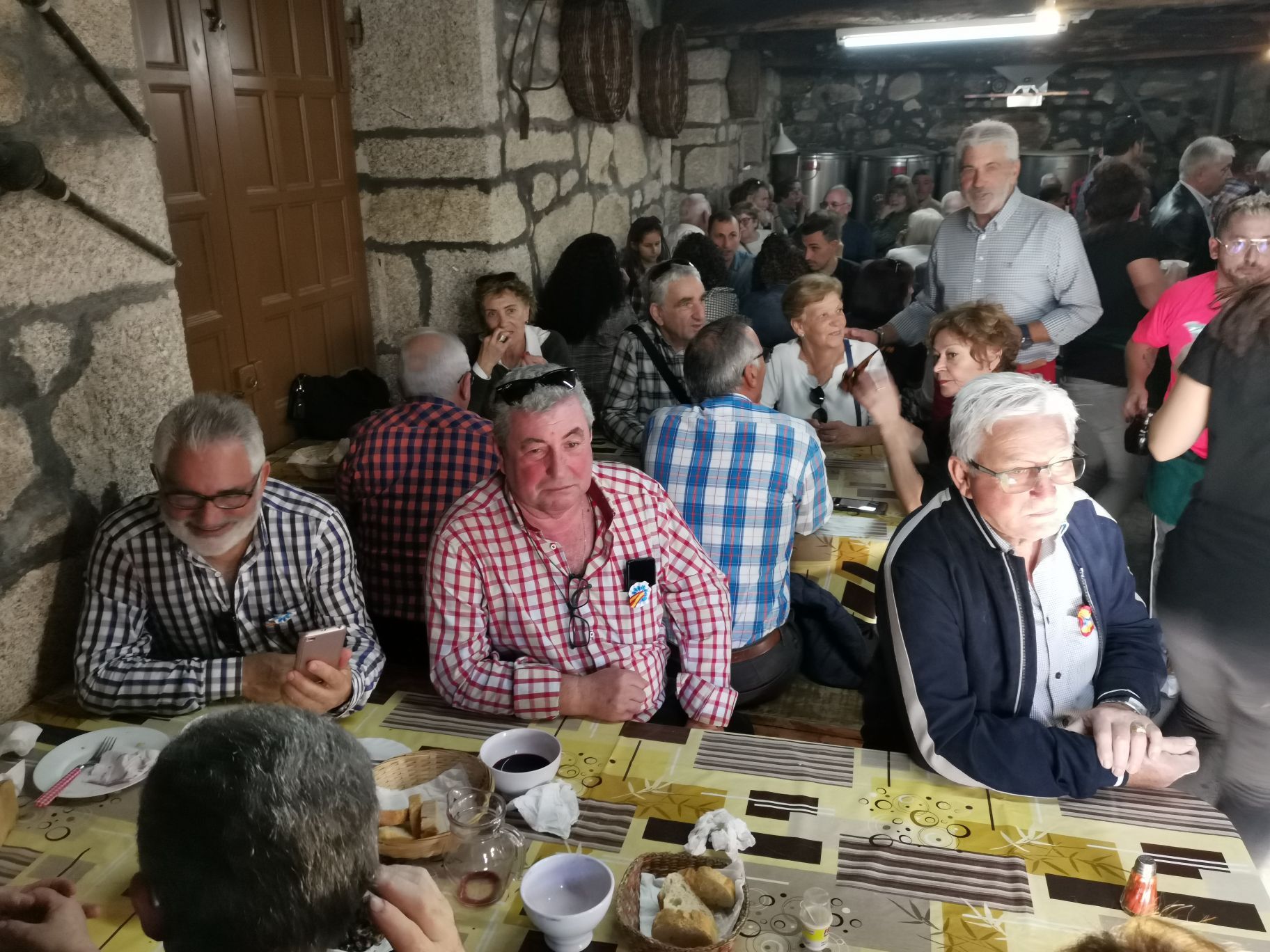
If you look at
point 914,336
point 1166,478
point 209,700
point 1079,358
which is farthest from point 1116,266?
point 209,700

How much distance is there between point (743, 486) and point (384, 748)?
1220 millimetres

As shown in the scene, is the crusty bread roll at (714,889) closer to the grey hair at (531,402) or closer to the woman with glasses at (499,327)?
the grey hair at (531,402)

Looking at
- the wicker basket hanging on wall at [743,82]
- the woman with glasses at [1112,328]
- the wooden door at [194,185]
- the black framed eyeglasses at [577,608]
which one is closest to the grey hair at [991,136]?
the woman with glasses at [1112,328]

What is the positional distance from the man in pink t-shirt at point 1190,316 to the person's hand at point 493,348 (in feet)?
8.12

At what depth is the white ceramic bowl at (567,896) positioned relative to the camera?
1.26 meters

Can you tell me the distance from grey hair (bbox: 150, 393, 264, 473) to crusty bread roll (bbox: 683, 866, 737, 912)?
4.19 ft

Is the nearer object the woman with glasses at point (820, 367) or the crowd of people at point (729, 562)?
the crowd of people at point (729, 562)

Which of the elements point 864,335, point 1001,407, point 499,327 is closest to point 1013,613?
point 1001,407

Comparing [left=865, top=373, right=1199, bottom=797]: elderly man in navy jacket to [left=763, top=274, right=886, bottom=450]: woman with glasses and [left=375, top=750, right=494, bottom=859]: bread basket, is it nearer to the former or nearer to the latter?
[left=375, top=750, right=494, bottom=859]: bread basket

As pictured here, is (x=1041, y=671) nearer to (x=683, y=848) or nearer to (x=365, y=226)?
(x=683, y=848)

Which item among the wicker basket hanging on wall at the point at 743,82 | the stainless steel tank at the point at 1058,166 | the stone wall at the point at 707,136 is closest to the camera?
the stone wall at the point at 707,136

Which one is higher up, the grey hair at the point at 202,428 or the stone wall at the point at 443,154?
the stone wall at the point at 443,154

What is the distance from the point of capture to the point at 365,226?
13.4ft

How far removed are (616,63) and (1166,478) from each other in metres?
3.60
